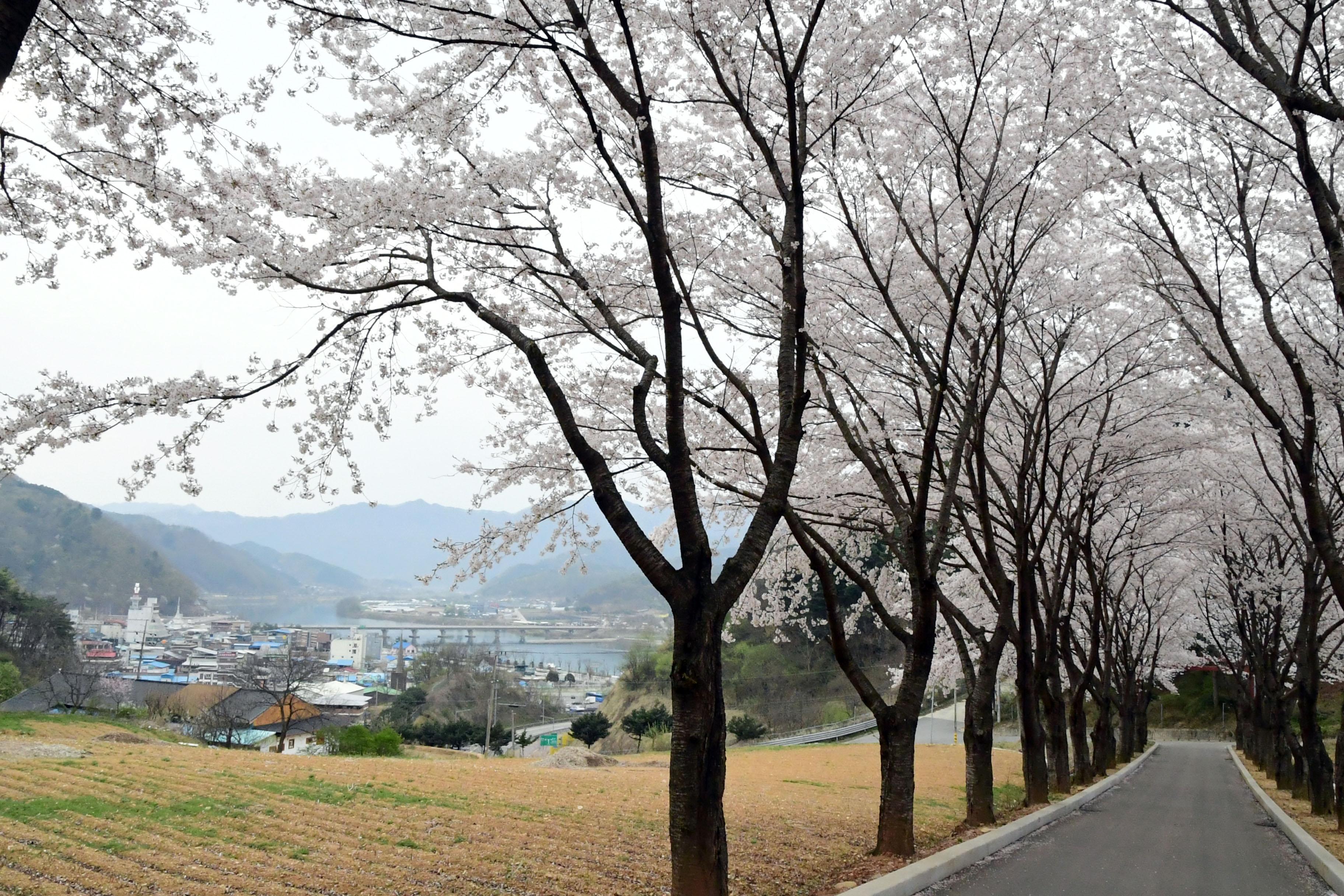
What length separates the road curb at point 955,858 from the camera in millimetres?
5934

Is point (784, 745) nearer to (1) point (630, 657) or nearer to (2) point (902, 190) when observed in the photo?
(1) point (630, 657)

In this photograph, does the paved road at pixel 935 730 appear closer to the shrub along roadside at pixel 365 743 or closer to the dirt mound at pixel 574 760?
the dirt mound at pixel 574 760

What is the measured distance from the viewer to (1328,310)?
35.4 ft

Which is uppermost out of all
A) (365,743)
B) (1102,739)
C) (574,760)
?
(1102,739)

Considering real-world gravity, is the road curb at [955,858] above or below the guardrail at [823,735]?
above

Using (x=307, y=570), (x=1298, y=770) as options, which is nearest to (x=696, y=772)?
(x=1298, y=770)

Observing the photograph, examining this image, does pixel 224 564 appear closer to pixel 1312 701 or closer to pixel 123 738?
pixel 123 738

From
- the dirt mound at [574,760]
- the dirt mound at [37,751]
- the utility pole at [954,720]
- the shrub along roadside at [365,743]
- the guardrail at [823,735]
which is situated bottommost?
the guardrail at [823,735]

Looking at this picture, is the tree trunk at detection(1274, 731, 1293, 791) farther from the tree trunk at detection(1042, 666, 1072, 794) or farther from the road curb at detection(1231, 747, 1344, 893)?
the tree trunk at detection(1042, 666, 1072, 794)

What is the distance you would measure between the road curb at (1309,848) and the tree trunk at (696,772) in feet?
5.58

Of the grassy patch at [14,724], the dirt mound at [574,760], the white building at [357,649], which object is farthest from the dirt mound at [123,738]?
the white building at [357,649]

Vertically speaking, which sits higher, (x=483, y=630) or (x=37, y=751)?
(x=37, y=751)

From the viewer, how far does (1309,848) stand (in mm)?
9469

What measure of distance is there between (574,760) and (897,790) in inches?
726
